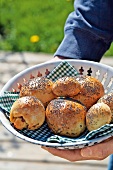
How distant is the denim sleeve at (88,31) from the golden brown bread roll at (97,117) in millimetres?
354

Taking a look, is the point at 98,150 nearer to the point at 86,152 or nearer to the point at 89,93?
the point at 86,152

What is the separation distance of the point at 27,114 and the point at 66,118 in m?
0.10

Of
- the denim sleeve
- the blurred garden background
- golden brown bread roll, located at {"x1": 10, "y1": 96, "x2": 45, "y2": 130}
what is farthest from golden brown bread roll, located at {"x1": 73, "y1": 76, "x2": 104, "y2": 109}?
the blurred garden background

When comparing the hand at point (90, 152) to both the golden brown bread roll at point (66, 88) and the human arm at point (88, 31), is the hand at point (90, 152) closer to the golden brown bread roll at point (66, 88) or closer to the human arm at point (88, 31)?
the golden brown bread roll at point (66, 88)

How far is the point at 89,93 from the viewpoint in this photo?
1162 mm

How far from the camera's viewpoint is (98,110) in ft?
3.57

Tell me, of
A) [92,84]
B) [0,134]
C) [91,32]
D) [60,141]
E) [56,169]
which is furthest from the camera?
[0,134]

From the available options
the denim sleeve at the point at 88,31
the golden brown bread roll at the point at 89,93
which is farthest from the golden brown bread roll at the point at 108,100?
the denim sleeve at the point at 88,31

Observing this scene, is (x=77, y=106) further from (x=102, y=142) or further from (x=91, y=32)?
(x=91, y=32)

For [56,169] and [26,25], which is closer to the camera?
[56,169]

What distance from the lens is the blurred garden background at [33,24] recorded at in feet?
9.86

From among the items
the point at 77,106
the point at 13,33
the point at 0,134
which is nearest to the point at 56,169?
the point at 0,134

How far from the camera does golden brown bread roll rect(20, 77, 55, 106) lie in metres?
1.16

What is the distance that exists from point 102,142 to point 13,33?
2.08m
